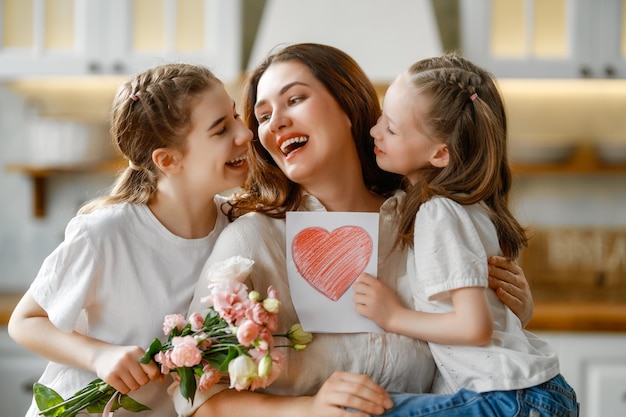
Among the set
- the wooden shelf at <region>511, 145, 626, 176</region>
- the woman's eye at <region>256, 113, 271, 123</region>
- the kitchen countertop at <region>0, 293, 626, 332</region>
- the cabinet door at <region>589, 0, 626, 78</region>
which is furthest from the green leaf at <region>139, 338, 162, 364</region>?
the cabinet door at <region>589, 0, 626, 78</region>

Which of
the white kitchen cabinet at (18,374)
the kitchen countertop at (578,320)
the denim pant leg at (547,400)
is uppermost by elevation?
the denim pant leg at (547,400)

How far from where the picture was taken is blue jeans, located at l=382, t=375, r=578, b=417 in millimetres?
1391

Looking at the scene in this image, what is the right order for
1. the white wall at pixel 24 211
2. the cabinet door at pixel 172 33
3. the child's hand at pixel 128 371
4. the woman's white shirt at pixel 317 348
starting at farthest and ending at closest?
the white wall at pixel 24 211
the cabinet door at pixel 172 33
the woman's white shirt at pixel 317 348
the child's hand at pixel 128 371

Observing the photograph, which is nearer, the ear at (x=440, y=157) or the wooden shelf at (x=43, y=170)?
the ear at (x=440, y=157)

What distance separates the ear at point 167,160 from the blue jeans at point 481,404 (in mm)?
645

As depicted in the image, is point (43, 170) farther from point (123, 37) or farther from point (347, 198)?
point (347, 198)

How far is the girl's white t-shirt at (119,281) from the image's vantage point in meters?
1.57

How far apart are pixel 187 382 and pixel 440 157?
0.64 metres

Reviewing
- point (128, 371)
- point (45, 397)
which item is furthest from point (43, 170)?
point (128, 371)

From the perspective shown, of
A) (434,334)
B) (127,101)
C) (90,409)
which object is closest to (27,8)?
(127,101)

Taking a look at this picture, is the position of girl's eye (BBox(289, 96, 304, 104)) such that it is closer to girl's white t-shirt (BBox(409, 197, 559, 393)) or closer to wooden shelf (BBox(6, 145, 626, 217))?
girl's white t-shirt (BBox(409, 197, 559, 393))

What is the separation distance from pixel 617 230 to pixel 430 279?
270cm

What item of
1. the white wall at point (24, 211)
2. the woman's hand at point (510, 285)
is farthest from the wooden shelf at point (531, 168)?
the woman's hand at point (510, 285)

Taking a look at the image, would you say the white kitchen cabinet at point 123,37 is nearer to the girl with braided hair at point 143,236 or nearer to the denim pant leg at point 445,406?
the girl with braided hair at point 143,236
